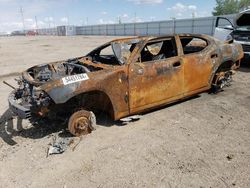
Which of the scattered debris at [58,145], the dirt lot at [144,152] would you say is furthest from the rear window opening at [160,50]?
the scattered debris at [58,145]

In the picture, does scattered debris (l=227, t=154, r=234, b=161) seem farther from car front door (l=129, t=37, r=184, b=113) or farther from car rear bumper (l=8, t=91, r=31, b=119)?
car rear bumper (l=8, t=91, r=31, b=119)

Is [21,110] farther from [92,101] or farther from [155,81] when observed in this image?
[155,81]

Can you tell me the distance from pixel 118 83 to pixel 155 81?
2.49 feet

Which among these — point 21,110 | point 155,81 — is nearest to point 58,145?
point 21,110

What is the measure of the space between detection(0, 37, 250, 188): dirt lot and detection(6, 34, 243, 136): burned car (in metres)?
0.37

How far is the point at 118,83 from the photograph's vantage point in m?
4.39

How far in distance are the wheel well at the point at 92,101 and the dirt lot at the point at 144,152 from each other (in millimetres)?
382

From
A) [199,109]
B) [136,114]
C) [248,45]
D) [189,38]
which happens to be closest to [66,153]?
[136,114]

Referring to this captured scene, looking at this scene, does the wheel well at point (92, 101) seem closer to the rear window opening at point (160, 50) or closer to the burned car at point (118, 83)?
the burned car at point (118, 83)

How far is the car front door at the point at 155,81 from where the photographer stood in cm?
454

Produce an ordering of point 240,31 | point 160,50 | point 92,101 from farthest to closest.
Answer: point 240,31 → point 160,50 → point 92,101

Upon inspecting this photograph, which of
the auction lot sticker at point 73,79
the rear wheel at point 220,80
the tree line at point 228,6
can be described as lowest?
the rear wheel at point 220,80

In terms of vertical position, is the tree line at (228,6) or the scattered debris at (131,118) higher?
the tree line at (228,6)

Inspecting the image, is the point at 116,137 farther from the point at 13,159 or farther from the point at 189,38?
the point at 189,38
